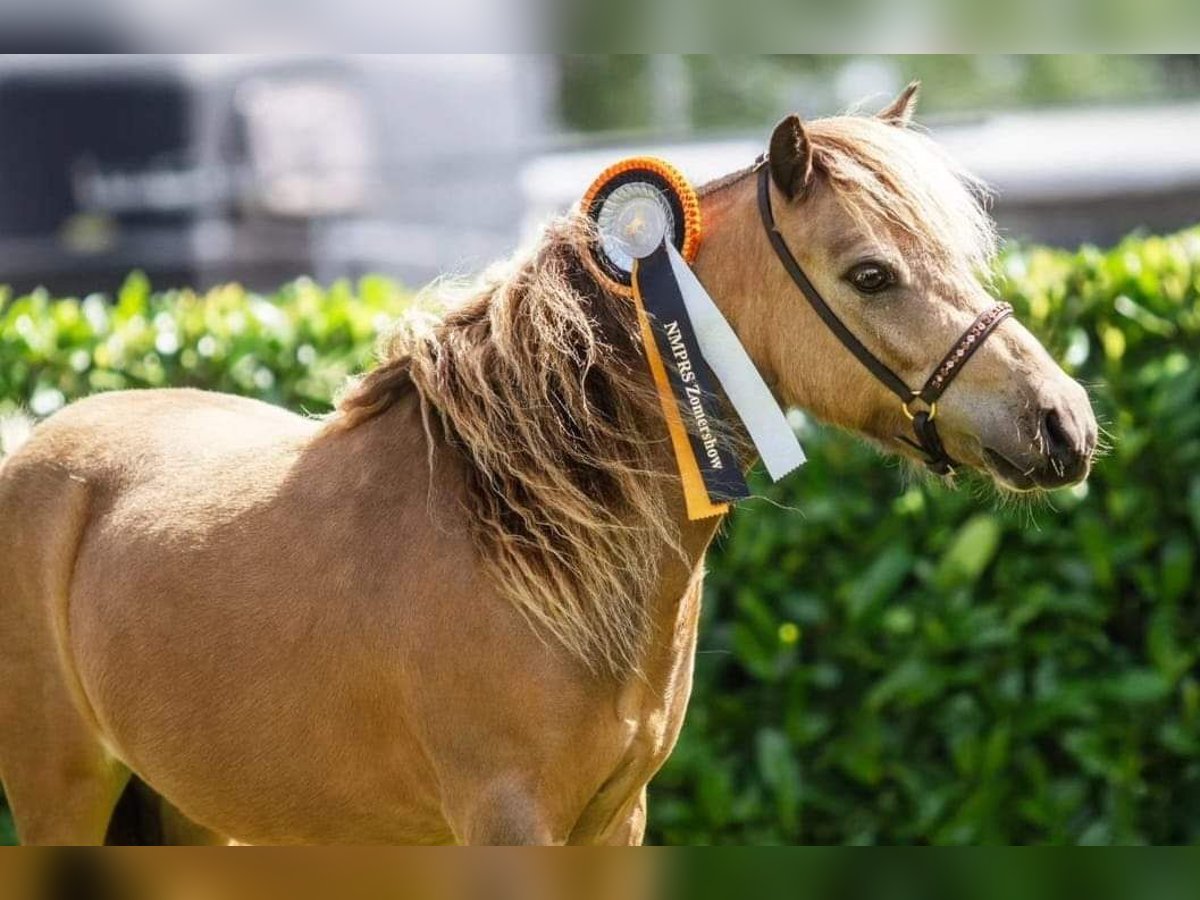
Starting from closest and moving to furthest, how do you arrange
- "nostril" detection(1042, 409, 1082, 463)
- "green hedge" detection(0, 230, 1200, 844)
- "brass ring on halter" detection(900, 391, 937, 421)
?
"nostril" detection(1042, 409, 1082, 463) < "brass ring on halter" detection(900, 391, 937, 421) < "green hedge" detection(0, 230, 1200, 844)

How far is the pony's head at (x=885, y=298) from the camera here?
276cm

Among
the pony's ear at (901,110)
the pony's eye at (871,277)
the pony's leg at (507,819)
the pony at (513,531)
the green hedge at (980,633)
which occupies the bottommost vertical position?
the green hedge at (980,633)

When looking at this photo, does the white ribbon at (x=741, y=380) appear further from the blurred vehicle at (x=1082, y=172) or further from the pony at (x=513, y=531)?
the blurred vehicle at (x=1082, y=172)

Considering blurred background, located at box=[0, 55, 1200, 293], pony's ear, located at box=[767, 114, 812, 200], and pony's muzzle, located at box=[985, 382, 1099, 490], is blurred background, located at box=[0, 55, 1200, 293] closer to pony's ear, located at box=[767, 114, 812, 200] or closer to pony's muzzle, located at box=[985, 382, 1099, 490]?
pony's ear, located at box=[767, 114, 812, 200]

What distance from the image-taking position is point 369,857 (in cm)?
244

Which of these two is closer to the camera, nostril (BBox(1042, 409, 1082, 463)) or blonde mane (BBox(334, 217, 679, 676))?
nostril (BBox(1042, 409, 1082, 463))

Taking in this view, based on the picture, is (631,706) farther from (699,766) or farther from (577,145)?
(577,145)

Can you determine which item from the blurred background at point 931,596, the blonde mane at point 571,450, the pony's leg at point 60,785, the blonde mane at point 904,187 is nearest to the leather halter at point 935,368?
the blonde mane at point 904,187

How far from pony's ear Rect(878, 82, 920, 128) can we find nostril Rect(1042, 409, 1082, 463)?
756mm

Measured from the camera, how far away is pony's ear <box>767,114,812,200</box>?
112 inches

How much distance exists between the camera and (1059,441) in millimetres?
2729

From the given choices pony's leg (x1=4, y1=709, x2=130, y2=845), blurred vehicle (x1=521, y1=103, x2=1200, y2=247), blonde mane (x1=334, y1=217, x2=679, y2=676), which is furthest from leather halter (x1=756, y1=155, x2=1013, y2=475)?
blurred vehicle (x1=521, y1=103, x2=1200, y2=247)

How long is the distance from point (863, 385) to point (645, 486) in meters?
0.45
